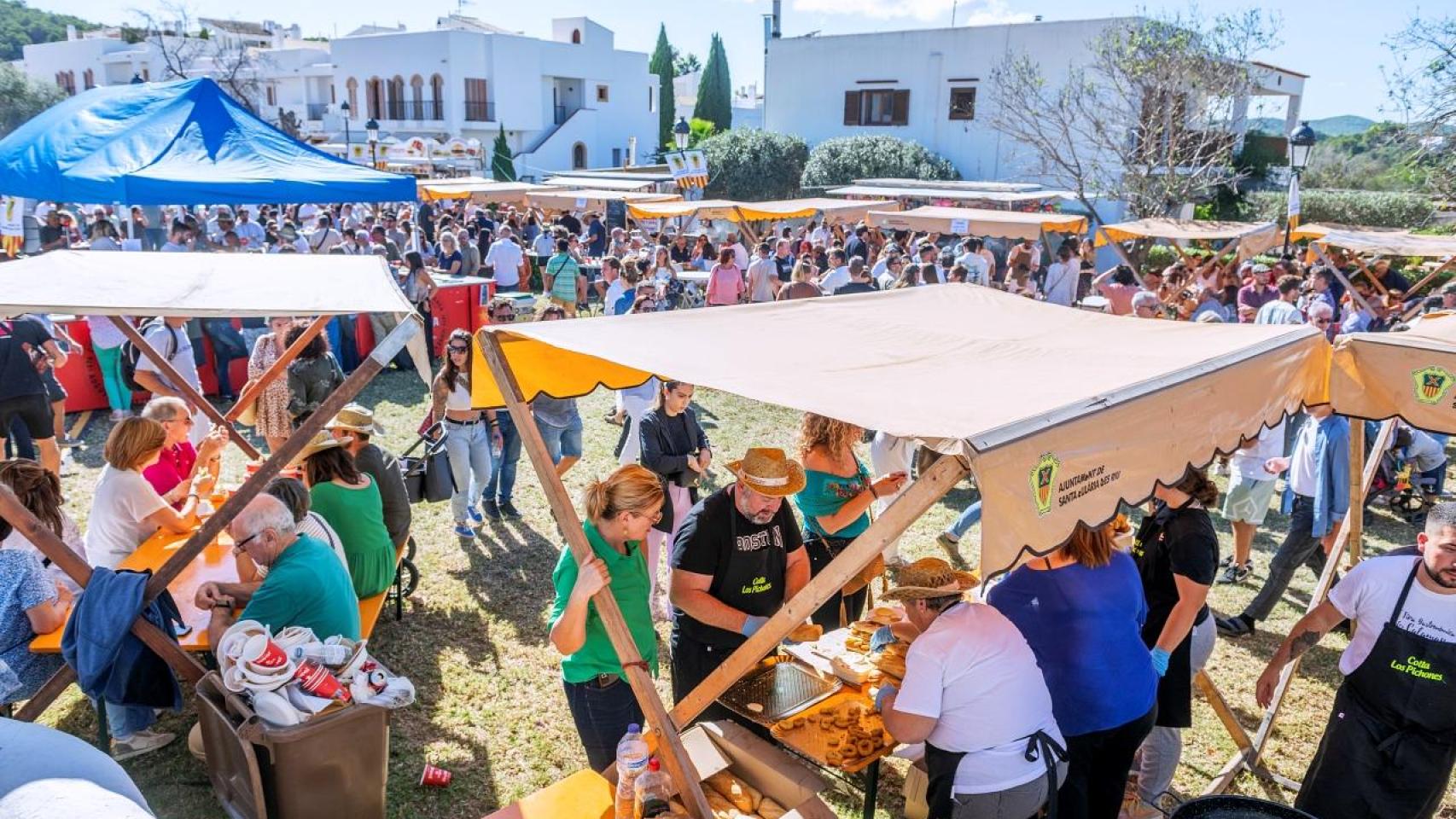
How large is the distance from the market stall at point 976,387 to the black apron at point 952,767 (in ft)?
2.54

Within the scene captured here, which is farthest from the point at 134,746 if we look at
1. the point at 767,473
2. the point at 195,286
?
the point at 767,473

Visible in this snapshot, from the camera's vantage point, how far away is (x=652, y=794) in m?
2.97

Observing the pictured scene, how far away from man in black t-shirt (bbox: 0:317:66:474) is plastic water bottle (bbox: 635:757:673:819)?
657cm

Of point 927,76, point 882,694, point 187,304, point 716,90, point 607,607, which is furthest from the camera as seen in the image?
point 716,90

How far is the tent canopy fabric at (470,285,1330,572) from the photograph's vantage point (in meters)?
2.31

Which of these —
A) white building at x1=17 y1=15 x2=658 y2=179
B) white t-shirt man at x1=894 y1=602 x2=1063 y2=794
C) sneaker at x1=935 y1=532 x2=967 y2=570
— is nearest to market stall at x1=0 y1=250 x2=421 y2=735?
white t-shirt man at x1=894 y1=602 x2=1063 y2=794

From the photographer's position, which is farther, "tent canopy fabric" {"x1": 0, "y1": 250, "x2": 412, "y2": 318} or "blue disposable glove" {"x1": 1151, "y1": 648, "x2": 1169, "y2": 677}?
"blue disposable glove" {"x1": 1151, "y1": 648, "x2": 1169, "y2": 677}

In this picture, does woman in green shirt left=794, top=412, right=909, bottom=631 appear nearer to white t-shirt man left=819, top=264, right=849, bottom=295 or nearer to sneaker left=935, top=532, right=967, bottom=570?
sneaker left=935, top=532, right=967, bottom=570

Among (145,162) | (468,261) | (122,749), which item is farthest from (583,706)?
(468,261)

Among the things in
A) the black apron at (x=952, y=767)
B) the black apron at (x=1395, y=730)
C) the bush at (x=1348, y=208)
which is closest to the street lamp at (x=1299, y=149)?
the black apron at (x=1395, y=730)

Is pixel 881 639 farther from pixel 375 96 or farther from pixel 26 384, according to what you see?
pixel 375 96

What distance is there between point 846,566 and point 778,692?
5.27 ft

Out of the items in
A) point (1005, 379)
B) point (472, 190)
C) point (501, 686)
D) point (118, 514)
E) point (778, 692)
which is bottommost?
point (501, 686)

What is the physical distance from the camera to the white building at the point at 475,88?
48.7 meters
